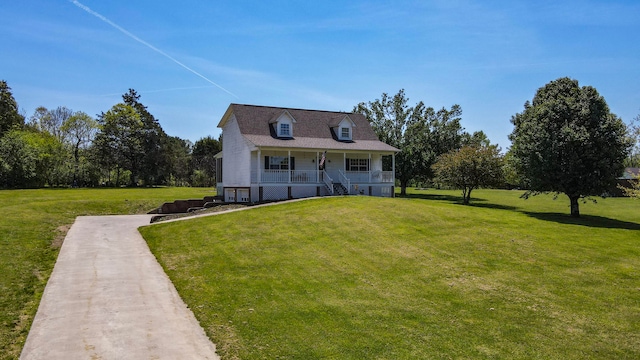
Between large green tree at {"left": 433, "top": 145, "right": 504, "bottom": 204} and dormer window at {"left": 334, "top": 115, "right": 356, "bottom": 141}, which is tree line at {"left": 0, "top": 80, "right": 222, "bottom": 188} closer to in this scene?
dormer window at {"left": 334, "top": 115, "right": 356, "bottom": 141}

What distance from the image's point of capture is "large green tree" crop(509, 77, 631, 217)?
71.3 ft

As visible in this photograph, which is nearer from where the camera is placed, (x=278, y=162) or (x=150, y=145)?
(x=278, y=162)

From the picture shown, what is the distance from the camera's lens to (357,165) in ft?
113

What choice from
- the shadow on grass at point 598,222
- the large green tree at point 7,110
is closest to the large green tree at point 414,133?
the shadow on grass at point 598,222

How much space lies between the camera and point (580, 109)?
2242 cm

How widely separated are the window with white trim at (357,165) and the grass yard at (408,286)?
14.9m

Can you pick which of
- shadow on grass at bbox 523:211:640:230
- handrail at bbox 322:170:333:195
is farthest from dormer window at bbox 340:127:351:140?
shadow on grass at bbox 523:211:640:230

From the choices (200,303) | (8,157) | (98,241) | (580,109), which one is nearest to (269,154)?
(98,241)

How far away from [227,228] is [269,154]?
12.9 m

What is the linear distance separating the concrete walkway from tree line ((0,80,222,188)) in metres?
40.9

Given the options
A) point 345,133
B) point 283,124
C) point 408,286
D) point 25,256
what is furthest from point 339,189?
point 25,256

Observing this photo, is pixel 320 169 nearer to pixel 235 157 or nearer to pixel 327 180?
pixel 327 180

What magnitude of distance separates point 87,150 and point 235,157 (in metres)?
41.6

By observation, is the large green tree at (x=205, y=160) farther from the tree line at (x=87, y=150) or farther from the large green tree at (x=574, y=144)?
the large green tree at (x=574, y=144)
